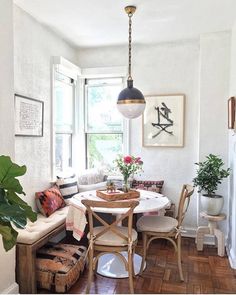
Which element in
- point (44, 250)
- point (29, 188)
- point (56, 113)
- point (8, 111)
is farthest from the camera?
point (56, 113)

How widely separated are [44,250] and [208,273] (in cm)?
166

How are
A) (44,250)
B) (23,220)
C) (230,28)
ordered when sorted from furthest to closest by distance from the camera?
(230,28)
(44,250)
(23,220)

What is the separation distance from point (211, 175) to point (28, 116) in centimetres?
218

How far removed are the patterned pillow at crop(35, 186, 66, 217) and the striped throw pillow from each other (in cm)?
18

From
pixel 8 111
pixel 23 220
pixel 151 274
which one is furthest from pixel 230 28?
pixel 23 220

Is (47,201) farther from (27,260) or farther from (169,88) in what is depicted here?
(169,88)

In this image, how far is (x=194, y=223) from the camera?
3.74 m

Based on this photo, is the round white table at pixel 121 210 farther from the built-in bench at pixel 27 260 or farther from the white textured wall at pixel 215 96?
the white textured wall at pixel 215 96

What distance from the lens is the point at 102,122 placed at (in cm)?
416

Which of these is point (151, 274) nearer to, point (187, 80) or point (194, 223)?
point (194, 223)

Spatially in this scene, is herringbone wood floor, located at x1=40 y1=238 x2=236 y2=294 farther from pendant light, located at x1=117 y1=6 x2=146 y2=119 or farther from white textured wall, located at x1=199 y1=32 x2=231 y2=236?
pendant light, located at x1=117 y1=6 x2=146 y2=119

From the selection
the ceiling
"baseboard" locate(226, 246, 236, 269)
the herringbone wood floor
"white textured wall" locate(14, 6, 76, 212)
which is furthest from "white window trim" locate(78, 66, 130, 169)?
"baseboard" locate(226, 246, 236, 269)

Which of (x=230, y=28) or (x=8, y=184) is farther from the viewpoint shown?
(x=230, y=28)

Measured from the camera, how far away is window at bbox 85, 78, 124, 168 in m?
4.09
